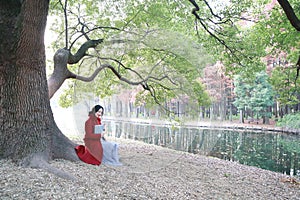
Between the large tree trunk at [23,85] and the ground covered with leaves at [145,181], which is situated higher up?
the large tree trunk at [23,85]

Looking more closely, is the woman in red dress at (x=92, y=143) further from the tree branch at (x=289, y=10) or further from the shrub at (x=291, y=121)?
the shrub at (x=291, y=121)

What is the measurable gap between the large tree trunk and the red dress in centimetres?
58

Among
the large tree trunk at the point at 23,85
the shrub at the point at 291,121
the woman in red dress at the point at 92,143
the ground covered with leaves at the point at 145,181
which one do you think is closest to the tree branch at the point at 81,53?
the large tree trunk at the point at 23,85

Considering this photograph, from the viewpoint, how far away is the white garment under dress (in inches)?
182

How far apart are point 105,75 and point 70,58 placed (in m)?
1.88

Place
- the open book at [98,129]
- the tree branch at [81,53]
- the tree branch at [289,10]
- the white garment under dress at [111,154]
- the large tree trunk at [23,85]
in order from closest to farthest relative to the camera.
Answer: the large tree trunk at [23,85] < the tree branch at [289,10] < the open book at [98,129] < the white garment under dress at [111,154] < the tree branch at [81,53]

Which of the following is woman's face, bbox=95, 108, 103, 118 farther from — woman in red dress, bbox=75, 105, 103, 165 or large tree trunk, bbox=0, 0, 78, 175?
large tree trunk, bbox=0, 0, 78, 175

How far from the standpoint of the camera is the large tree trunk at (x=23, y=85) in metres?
3.86

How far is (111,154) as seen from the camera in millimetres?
4789

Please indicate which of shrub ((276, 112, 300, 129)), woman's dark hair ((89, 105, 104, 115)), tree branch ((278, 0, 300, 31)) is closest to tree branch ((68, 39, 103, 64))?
woman's dark hair ((89, 105, 104, 115))

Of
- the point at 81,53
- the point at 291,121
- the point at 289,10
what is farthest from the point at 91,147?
the point at 291,121

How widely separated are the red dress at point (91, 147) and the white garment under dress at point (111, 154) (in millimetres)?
100

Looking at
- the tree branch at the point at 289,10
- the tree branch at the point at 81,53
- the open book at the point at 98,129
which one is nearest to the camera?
the tree branch at the point at 289,10

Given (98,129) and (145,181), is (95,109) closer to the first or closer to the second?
(98,129)
